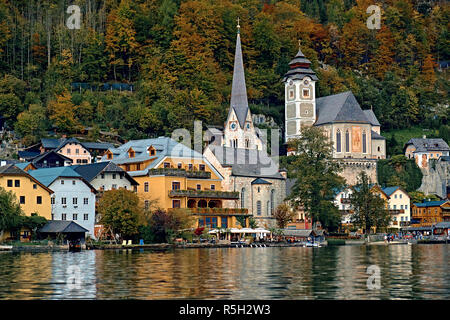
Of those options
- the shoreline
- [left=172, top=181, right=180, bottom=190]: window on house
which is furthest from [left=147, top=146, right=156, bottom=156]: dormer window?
the shoreline

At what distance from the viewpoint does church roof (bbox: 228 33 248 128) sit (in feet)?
383

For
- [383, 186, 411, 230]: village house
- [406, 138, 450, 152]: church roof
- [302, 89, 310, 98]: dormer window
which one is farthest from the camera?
[406, 138, 450, 152]: church roof

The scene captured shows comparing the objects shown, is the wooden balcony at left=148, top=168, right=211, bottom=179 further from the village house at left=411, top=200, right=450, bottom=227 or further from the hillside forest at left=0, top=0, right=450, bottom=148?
the village house at left=411, top=200, right=450, bottom=227

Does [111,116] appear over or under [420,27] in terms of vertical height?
under

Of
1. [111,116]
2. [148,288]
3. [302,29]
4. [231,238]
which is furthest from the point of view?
[302,29]

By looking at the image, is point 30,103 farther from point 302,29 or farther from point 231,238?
point 302,29

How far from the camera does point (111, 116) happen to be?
369ft

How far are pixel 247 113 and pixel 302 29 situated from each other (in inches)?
1246

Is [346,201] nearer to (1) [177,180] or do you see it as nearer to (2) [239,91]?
(2) [239,91]

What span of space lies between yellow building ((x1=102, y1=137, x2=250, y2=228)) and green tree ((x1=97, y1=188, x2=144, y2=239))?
8.94 metres

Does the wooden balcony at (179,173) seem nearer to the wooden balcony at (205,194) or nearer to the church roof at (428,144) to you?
the wooden balcony at (205,194)

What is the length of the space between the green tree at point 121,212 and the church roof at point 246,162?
1939 centimetres

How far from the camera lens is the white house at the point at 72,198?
7725cm
